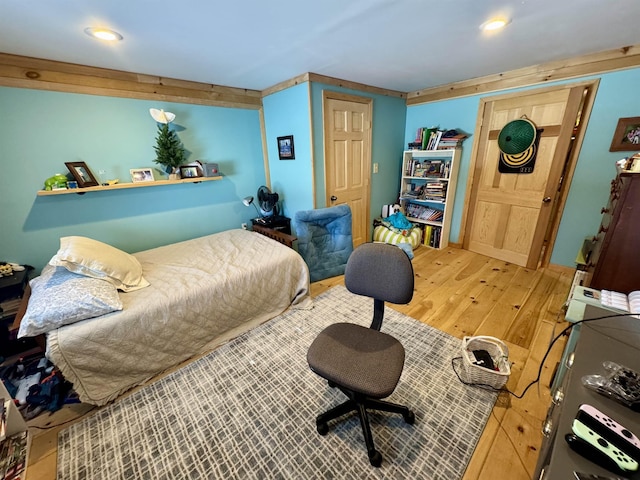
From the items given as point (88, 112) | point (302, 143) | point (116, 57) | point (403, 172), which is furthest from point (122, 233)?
point (403, 172)

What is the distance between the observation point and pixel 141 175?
8.43ft

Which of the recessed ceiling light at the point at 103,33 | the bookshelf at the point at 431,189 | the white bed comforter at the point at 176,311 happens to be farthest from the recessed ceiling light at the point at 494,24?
the recessed ceiling light at the point at 103,33

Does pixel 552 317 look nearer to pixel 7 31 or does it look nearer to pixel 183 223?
pixel 183 223

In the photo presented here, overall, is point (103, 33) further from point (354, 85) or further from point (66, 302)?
point (354, 85)

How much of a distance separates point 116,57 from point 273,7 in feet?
4.94

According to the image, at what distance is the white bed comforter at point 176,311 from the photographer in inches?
59.3

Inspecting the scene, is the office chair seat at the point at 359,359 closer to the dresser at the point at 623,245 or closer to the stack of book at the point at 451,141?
the dresser at the point at 623,245

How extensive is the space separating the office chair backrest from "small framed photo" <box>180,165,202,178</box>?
225 cm

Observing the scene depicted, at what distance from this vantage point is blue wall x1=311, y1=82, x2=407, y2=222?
9.52ft

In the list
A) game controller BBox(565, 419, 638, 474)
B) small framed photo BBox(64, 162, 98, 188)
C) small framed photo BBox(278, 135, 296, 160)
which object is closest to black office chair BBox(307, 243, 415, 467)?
game controller BBox(565, 419, 638, 474)

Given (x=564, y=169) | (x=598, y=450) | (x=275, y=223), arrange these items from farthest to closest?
(x=275, y=223) < (x=564, y=169) < (x=598, y=450)

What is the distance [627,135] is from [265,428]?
151 inches

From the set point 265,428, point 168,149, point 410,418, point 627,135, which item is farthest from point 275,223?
point 627,135

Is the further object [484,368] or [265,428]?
[484,368]
